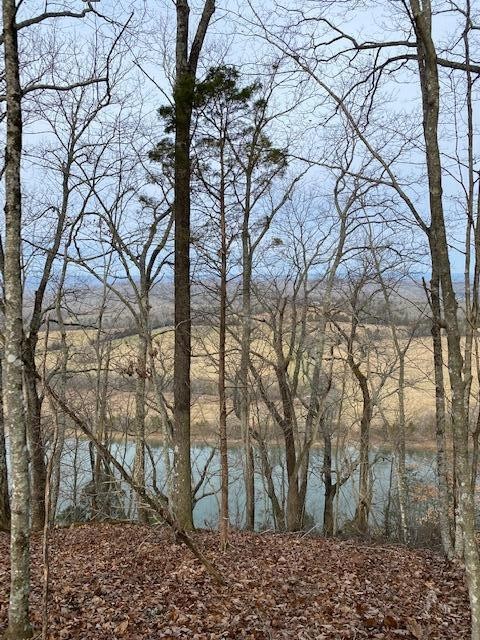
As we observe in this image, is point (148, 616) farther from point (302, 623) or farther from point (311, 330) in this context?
point (311, 330)

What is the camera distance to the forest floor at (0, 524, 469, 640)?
16.6ft

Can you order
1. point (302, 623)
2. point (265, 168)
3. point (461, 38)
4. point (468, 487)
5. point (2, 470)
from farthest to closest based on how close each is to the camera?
point (2, 470), point (265, 168), point (461, 38), point (302, 623), point (468, 487)

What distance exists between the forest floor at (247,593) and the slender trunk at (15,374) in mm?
604

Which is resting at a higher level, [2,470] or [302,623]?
[2,470]

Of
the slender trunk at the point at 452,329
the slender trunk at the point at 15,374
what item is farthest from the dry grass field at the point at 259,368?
the slender trunk at the point at 452,329


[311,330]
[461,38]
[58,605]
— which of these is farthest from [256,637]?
[311,330]

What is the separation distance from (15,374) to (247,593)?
375 centimetres

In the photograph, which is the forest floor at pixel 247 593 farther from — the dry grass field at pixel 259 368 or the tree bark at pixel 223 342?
the dry grass field at pixel 259 368

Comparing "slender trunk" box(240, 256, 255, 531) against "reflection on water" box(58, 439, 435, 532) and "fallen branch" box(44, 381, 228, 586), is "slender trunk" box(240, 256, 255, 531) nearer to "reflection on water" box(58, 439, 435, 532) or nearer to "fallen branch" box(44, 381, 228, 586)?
"reflection on water" box(58, 439, 435, 532)

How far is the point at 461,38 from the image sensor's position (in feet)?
20.9

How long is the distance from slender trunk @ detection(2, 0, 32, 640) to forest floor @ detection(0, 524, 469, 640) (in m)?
0.60

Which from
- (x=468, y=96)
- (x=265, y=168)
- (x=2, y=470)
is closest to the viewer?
(x=468, y=96)

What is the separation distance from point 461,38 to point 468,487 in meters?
5.50

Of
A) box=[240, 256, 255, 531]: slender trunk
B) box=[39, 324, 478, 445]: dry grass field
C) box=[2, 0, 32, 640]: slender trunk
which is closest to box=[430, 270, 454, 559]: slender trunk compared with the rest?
box=[39, 324, 478, 445]: dry grass field
